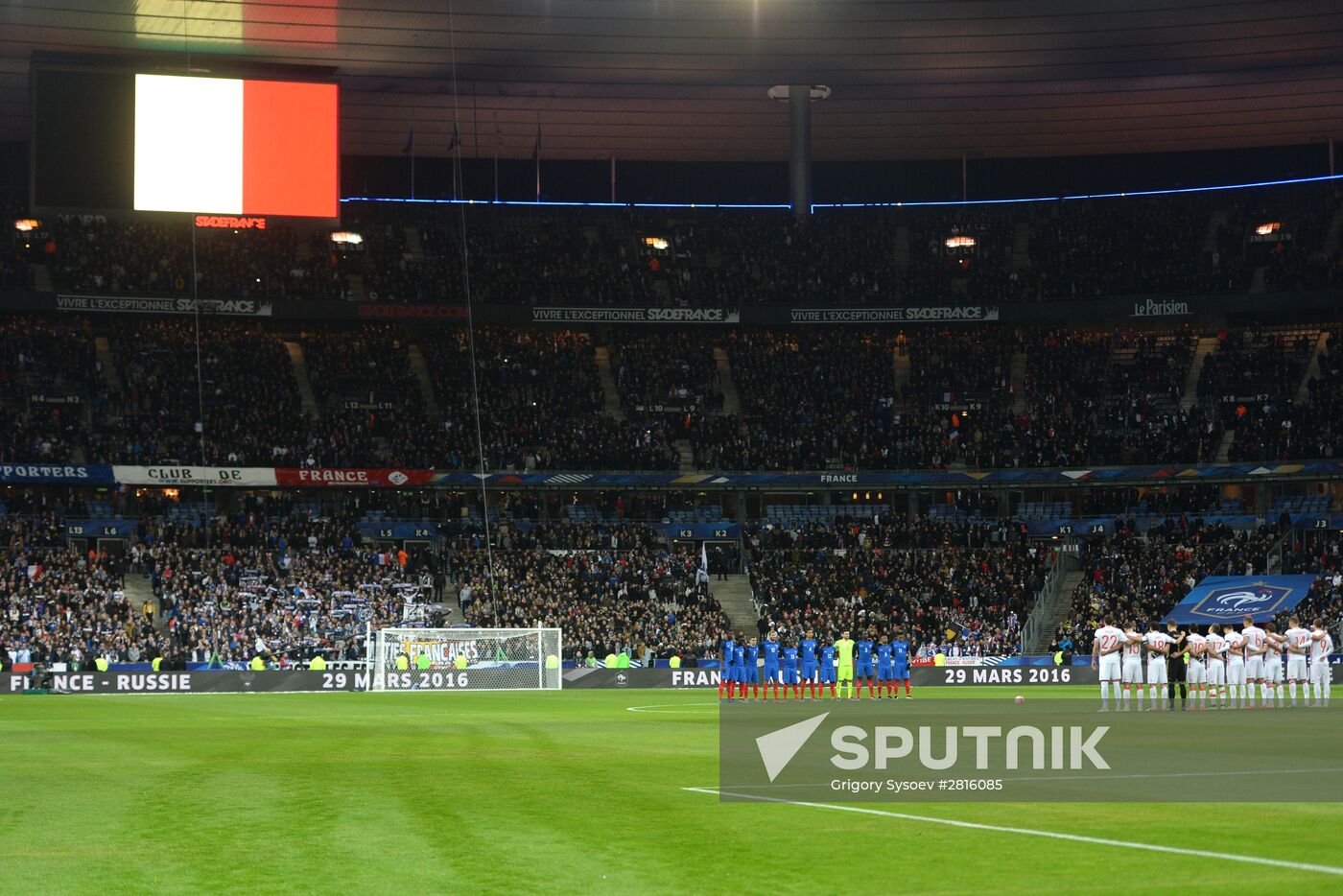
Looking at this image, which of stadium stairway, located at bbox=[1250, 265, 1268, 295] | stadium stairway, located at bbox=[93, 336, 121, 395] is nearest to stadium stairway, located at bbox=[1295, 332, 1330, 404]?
stadium stairway, located at bbox=[1250, 265, 1268, 295]

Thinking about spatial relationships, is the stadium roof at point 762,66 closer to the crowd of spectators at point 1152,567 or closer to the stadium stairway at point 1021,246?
the stadium stairway at point 1021,246

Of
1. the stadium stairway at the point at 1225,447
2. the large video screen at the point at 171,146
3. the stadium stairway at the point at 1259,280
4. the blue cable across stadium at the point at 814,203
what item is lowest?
the stadium stairway at the point at 1225,447

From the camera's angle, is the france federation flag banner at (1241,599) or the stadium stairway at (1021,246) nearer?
the france federation flag banner at (1241,599)

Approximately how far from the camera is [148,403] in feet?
199

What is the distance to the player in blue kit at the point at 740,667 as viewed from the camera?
35.1 meters

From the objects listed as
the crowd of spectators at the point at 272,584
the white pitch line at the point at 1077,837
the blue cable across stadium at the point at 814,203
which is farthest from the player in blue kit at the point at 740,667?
the blue cable across stadium at the point at 814,203

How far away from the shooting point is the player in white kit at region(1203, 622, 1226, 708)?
29.6 meters

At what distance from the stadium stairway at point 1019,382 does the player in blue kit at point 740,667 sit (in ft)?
108

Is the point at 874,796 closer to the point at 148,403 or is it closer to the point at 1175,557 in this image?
the point at 1175,557

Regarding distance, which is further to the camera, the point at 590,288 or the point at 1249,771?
the point at 590,288

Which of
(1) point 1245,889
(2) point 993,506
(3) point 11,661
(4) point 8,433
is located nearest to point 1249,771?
(1) point 1245,889

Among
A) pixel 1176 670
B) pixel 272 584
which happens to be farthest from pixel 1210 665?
pixel 272 584

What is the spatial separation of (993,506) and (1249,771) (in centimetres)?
4747

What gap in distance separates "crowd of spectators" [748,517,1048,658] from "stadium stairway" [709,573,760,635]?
74cm
